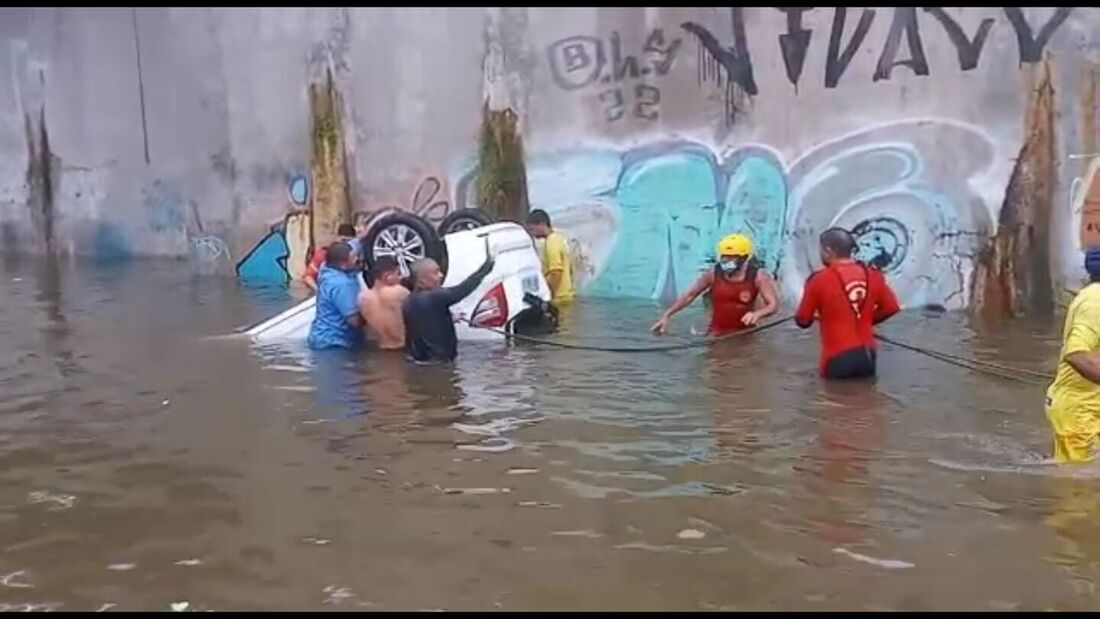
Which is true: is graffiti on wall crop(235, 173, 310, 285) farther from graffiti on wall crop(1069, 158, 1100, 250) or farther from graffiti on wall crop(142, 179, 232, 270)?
graffiti on wall crop(1069, 158, 1100, 250)

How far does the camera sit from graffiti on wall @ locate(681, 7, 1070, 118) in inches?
591

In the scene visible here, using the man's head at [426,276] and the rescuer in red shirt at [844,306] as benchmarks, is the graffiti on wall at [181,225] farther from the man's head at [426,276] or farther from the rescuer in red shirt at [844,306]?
the rescuer in red shirt at [844,306]

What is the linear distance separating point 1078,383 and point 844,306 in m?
3.33

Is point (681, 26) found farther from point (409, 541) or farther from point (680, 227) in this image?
point (409, 541)

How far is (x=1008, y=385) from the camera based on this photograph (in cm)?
1053

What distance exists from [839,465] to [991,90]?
8731 mm

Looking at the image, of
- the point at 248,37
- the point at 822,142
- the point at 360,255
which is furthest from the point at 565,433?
the point at 248,37

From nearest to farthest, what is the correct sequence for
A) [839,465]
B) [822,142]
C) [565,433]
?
1. [839,465]
2. [565,433]
3. [822,142]

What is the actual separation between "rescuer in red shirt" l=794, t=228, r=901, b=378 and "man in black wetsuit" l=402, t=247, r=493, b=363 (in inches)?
125

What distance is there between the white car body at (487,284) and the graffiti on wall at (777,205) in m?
3.92

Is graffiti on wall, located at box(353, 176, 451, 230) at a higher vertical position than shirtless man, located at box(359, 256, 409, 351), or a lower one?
higher

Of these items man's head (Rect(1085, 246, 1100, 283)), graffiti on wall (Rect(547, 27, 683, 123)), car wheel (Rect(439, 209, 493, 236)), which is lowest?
car wheel (Rect(439, 209, 493, 236))

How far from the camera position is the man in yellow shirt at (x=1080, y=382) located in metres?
6.62

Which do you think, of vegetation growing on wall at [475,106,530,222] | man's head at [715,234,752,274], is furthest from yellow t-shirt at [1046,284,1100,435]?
vegetation growing on wall at [475,106,530,222]
